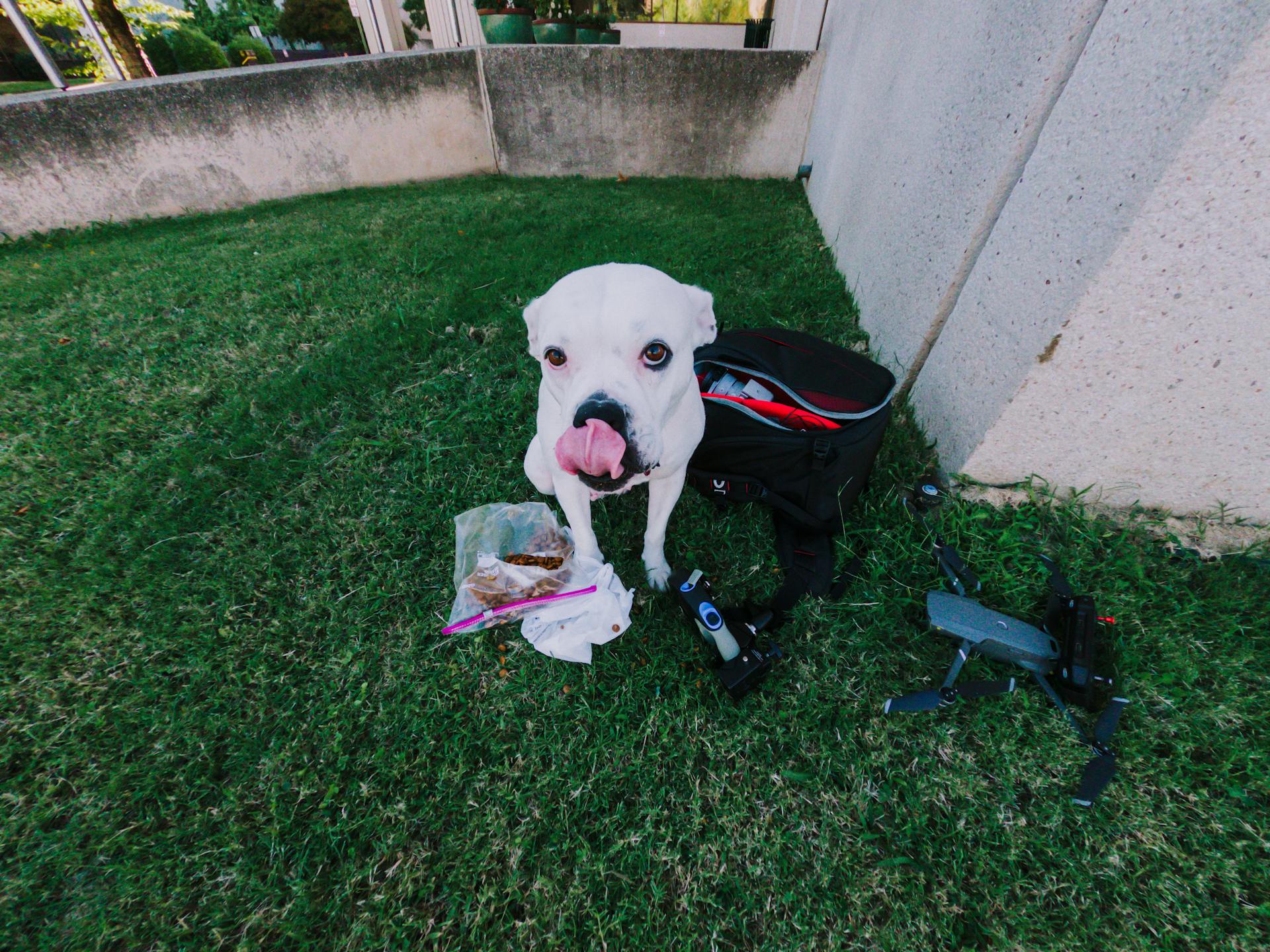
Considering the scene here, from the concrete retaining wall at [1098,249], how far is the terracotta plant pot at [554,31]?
6322mm

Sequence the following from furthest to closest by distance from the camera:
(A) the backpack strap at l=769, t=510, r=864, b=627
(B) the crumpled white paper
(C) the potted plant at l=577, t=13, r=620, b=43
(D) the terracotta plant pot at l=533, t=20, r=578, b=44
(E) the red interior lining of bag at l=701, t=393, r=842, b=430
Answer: (C) the potted plant at l=577, t=13, r=620, b=43 → (D) the terracotta plant pot at l=533, t=20, r=578, b=44 → (E) the red interior lining of bag at l=701, t=393, r=842, b=430 → (A) the backpack strap at l=769, t=510, r=864, b=627 → (B) the crumpled white paper

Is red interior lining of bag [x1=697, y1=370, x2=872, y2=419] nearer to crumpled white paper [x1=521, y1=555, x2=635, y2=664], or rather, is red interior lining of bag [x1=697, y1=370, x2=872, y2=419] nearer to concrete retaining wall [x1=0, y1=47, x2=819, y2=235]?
crumpled white paper [x1=521, y1=555, x2=635, y2=664]

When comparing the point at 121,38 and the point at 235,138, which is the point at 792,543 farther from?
the point at 121,38

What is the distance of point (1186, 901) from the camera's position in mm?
1351

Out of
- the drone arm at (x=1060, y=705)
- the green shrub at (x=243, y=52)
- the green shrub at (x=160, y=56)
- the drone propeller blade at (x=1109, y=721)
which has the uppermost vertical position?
the green shrub at (x=160, y=56)

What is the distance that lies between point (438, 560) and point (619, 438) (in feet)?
4.16

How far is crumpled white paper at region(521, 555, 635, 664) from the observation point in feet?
6.14

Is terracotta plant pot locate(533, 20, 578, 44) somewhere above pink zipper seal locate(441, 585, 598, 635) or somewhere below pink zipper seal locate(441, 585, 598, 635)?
above

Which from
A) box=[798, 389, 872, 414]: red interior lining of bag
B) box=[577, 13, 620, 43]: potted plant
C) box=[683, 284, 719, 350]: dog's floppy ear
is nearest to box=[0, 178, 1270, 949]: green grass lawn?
box=[798, 389, 872, 414]: red interior lining of bag

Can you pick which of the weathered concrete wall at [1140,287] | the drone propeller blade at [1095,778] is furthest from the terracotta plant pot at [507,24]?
the drone propeller blade at [1095,778]

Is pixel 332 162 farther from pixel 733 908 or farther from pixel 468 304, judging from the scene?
pixel 733 908

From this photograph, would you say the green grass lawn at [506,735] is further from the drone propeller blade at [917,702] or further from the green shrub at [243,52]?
the green shrub at [243,52]

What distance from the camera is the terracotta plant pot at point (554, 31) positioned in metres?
7.08

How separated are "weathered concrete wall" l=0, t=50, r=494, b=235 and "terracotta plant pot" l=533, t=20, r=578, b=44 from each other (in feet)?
5.53
